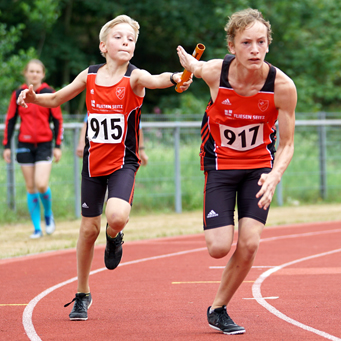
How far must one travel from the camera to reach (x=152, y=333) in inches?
195

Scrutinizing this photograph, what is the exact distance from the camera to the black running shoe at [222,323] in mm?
4875

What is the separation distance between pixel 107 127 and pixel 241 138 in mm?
1134

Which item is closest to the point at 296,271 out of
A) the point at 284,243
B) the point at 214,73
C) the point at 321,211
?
the point at 284,243

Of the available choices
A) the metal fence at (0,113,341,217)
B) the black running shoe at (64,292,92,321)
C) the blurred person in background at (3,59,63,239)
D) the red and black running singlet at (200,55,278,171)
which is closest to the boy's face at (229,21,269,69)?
the red and black running singlet at (200,55,278,171)

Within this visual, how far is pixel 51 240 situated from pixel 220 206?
579 cm

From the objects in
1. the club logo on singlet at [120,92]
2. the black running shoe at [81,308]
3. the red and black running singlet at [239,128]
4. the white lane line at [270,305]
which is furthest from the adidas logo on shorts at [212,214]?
the black running shoe at [81,308]

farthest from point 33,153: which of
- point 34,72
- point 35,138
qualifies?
point 34,72

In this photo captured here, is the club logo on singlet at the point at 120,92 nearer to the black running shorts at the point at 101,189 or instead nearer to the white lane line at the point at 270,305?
the black running shorts at the point at 101,189

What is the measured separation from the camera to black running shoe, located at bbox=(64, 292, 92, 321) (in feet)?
17.8

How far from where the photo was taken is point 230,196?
498cm

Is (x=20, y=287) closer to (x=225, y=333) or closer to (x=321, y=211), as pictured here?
(x=225, y=333)

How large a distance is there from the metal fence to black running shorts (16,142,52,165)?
8.09 ft

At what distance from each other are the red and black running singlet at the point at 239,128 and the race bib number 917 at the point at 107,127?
73 centimetres

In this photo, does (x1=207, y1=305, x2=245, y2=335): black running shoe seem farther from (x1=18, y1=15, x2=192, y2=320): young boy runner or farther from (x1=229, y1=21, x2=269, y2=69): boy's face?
(x1=229, y1=21, x2=269, y2=69): boy's face
